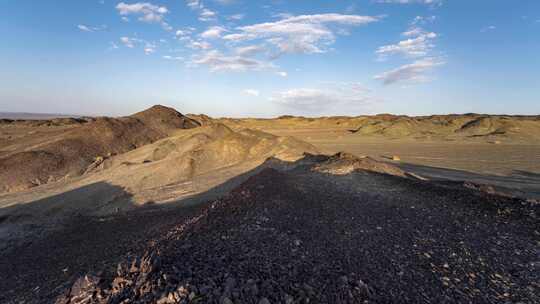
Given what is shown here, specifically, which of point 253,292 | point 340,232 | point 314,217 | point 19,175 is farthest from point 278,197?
point 19,175

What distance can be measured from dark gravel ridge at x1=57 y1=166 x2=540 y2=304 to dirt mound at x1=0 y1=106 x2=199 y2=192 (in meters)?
20.8

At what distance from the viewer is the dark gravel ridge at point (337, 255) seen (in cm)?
382

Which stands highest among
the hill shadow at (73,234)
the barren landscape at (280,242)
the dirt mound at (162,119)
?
the dirt mound at (162,119)

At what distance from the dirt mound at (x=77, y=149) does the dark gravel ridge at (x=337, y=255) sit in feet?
68.2

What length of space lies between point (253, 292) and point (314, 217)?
10.9 feet

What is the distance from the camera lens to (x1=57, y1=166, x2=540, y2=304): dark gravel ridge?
3.82 m

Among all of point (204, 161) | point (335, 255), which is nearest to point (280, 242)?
point (335, 255)

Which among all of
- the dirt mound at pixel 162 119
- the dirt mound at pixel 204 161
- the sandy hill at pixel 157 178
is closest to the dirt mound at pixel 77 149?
the dirt mound at pixel 162 119

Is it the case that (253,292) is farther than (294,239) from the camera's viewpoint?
No

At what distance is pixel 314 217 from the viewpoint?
22.2 ft

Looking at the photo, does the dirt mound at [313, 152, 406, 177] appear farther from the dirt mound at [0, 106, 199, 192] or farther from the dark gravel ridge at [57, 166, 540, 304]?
the dirt mound at [0, 106, 199, 192]

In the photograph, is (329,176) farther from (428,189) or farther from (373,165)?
(428,189)

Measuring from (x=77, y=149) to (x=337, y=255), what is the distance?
91.8ft

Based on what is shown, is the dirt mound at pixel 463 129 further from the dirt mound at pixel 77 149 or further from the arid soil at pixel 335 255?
the arid soil at pixel 335 255
